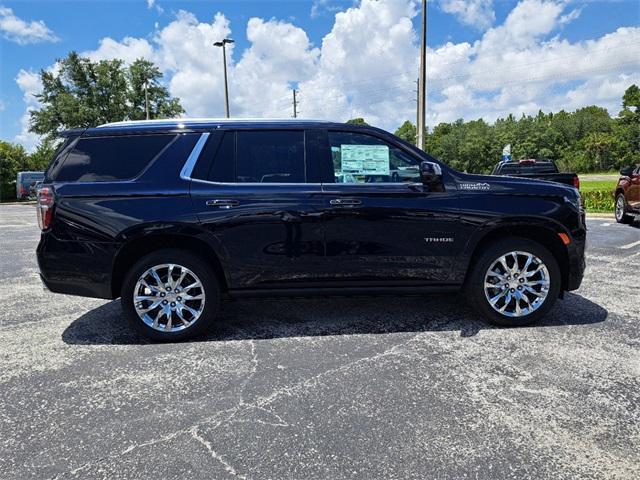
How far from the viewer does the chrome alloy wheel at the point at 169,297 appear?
401 centimetres

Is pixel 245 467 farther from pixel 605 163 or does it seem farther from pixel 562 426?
pixel 605 163

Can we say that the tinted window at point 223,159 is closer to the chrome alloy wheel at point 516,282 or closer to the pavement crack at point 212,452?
the pavement crack at point 212,452

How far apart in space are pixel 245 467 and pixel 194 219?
2.18m

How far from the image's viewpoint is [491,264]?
13.8 feet

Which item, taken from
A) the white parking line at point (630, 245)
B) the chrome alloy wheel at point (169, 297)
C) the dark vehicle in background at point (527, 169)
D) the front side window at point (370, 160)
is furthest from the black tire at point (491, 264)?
the dark vehicle in background at point (527, 169)

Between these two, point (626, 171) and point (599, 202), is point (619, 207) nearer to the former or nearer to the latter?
point (626, 171)

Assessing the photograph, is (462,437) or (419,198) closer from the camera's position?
(462,437)

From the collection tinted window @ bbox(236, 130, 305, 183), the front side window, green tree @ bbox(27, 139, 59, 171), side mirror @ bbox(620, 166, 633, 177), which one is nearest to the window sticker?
the front side window

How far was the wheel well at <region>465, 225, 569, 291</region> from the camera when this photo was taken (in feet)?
14.0

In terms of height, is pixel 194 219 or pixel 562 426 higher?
pixel 194 219

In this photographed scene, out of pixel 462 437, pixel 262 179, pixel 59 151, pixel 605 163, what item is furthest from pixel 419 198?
pixel 605 163

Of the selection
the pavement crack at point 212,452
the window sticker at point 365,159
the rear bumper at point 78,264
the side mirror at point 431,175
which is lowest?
the pavement crack at point 212,452

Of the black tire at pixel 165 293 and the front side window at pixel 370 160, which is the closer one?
the black tire at pixel 165 293

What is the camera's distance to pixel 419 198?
412cm
